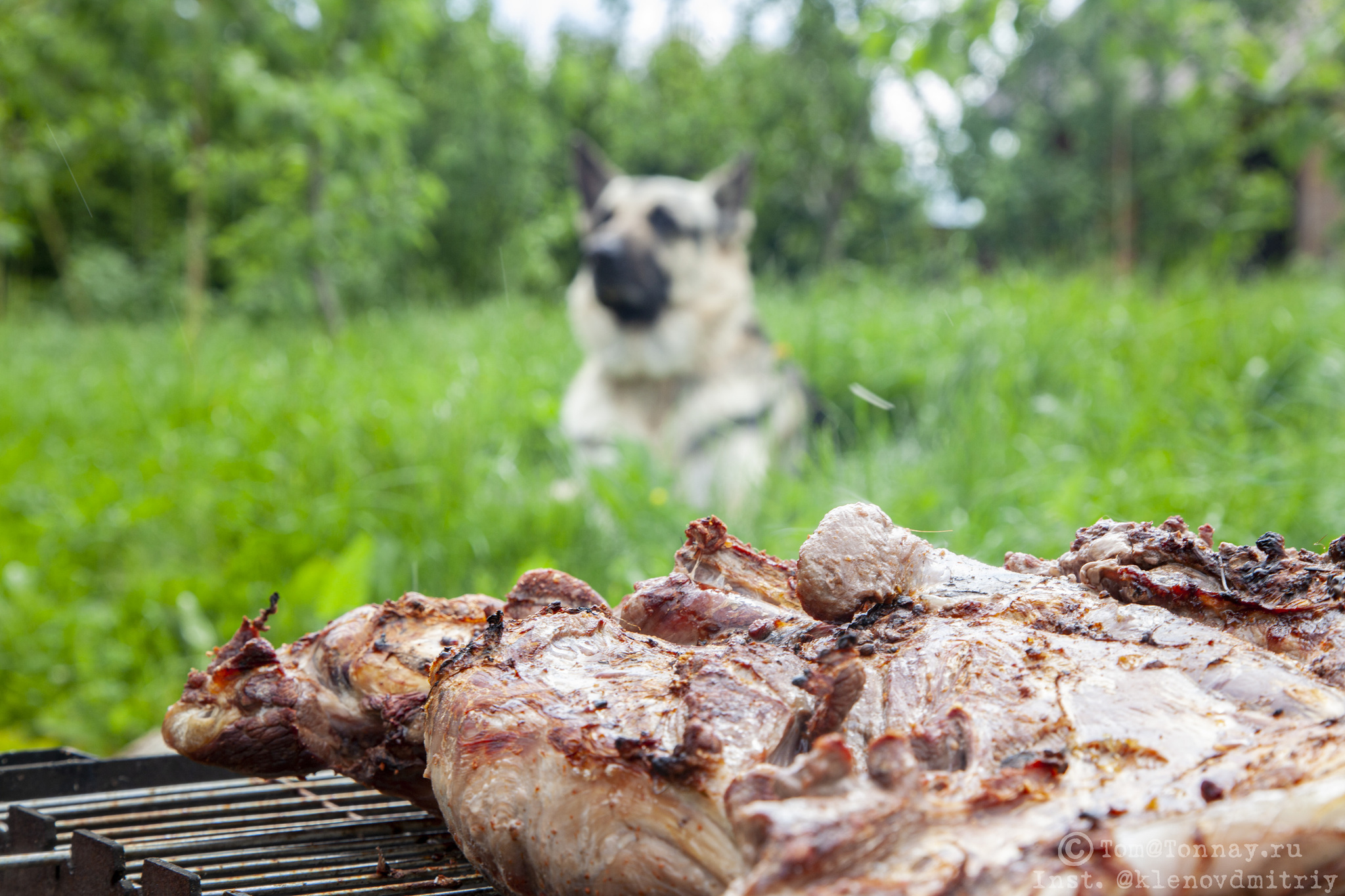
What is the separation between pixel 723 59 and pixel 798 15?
9.26 feet

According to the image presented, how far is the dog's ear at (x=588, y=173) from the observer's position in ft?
18.6

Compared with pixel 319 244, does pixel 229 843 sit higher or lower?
lower

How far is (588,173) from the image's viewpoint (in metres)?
5.70

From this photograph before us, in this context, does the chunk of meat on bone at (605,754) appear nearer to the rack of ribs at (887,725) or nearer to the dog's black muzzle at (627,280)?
the rack of ribs at (887,725)

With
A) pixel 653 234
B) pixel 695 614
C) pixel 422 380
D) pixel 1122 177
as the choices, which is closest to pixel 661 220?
pixel 653 234

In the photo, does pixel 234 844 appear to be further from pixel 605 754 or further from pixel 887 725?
pixel 887 725

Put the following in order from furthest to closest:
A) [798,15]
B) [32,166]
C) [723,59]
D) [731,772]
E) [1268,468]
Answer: [723,59], [798,15], [32,166], [1268,468], [731,772]

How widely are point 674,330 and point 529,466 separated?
105 cm

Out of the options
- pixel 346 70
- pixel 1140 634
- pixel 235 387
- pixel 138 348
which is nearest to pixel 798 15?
pixel 346 70

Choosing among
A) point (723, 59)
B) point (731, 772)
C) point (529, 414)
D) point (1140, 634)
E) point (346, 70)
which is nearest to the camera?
point (731, 772)

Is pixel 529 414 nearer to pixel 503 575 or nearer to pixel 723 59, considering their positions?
pixel 503 575

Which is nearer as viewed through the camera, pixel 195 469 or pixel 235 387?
pixel 195 469

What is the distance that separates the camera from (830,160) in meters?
18.3

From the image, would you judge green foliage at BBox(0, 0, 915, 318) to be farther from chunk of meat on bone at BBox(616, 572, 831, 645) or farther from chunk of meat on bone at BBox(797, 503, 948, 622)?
chunk of meat on bone at BBox(797, 503, 948, 622)
